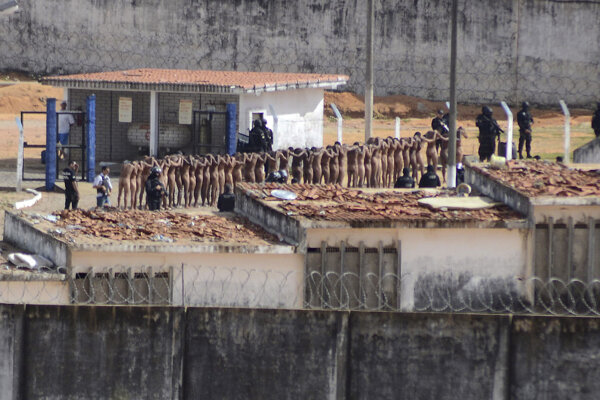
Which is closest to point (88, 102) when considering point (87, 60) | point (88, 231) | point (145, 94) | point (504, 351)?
point (145, 94)

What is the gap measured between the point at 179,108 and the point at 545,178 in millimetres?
11216

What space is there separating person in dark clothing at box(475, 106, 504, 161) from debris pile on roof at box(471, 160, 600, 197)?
5.39m

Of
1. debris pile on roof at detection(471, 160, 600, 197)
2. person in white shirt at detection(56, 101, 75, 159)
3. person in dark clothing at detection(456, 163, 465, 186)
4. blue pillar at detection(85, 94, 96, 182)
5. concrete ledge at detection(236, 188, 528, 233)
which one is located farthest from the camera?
person in white shirt at detection(56, 101, 75, 159)

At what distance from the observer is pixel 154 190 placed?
21484 mm

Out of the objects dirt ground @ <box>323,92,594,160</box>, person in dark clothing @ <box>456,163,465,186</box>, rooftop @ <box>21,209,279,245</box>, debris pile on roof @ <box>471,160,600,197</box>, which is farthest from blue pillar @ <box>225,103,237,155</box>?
rooftop @ <box>21,209,279,245</box>

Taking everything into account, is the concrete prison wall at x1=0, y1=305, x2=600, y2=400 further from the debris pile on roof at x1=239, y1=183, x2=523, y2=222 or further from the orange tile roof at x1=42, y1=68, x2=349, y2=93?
the orange tile roof at x1=42, y1=68, x2=349, y2=93

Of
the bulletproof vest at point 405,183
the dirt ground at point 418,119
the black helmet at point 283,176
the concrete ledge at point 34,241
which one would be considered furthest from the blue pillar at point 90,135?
the concrete ledge at point 34,241

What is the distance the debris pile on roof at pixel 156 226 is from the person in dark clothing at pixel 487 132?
9.74 m

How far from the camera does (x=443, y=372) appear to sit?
38.9 feet

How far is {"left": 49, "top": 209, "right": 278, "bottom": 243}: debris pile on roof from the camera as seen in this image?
16219 millimetres

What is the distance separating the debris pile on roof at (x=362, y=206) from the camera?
1666 cm

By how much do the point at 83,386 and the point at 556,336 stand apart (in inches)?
155

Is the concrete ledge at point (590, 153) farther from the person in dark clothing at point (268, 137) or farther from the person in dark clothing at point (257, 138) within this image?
the person in dark clothing at point (257, 138)

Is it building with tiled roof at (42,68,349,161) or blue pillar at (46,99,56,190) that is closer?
blue pillar at (46,99,56,190)
